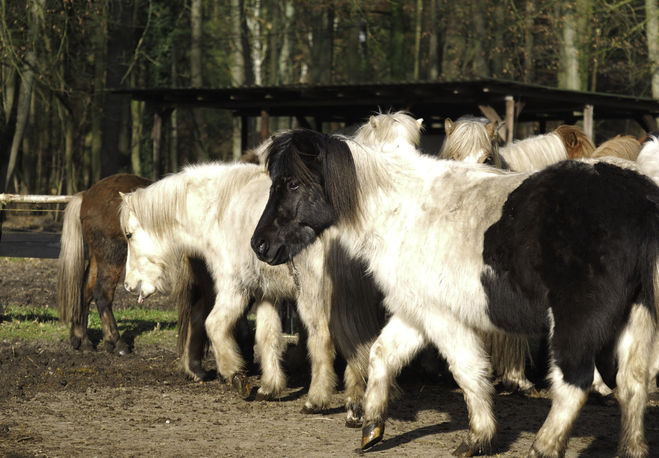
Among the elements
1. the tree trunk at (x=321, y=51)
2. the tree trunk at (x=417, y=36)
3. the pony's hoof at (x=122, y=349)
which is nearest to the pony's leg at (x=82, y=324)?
the pony's hoof at (x=122, y=349)

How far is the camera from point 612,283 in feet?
10.2

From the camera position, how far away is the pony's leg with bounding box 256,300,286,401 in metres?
5.40

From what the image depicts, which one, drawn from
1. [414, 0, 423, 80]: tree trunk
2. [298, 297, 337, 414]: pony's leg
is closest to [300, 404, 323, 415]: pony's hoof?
[298, 297, 337, 414]: pony's leg

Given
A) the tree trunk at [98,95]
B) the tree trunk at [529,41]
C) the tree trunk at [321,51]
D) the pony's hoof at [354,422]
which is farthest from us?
the tree trunk at [321,51]

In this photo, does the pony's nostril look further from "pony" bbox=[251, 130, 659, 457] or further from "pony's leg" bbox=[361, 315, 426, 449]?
"pony's leg" bbox=[361, 315, 426, 449]

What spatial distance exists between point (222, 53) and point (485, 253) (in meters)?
23.9

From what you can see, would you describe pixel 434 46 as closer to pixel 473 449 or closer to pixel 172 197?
pixel 172 197

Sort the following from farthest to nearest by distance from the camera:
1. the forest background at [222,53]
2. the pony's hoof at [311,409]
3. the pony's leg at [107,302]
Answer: the forest background at [222,53] < the pony's leg at [107,302] < the pony's hoof at [311,409]

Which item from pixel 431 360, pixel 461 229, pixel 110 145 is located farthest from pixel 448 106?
pixel 461 229

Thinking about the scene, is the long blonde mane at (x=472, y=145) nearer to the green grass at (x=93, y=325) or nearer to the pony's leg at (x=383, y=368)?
the pony's leg at (x=383, y=368)

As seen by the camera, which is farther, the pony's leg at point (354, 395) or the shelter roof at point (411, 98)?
the shelter roof at point (411, 98)

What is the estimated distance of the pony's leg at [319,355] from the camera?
5008mm

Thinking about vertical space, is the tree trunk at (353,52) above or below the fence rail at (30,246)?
above

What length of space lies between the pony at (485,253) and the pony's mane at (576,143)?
3994 millimetres
